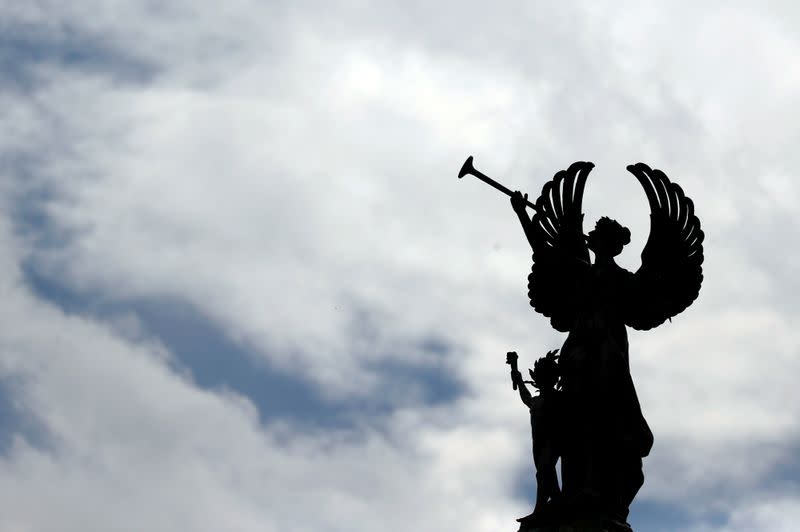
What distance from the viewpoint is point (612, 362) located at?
14.1 m

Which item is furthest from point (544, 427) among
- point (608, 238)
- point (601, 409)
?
point (608, 238)

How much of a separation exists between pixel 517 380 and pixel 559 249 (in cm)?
173

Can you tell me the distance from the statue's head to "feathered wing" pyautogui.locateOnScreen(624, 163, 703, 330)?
0.29 meters

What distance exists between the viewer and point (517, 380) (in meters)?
14.5

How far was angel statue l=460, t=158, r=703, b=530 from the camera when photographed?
1365 centimetres

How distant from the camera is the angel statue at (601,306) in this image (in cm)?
1365

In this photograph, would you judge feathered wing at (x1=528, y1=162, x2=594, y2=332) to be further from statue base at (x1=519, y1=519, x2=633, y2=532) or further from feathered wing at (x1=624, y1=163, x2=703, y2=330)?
statue base at (x1=519, y1=519, x2=633, y2=532)

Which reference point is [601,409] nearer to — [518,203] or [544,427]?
[544,427]

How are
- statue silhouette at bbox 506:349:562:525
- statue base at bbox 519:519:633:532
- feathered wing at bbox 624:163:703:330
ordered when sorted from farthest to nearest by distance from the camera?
feathered wing at bbox 624:163:703:330, statue silhouette at bbox 506:349:562:525, statue base at bbox 519:519:633:532

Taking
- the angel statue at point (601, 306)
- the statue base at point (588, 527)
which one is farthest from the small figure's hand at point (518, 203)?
the statue base at point (588, 527)

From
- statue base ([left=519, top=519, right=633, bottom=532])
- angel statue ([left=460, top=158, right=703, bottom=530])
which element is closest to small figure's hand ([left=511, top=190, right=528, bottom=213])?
angel statue ([left=460, top=158, right=703, bottom=530])

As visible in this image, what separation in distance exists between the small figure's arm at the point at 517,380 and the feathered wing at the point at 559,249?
0.94 meters

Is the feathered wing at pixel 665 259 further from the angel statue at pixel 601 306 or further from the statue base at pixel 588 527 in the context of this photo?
the statue base at pixel 588 527

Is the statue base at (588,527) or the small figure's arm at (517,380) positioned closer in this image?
the statue base at (588,527)
